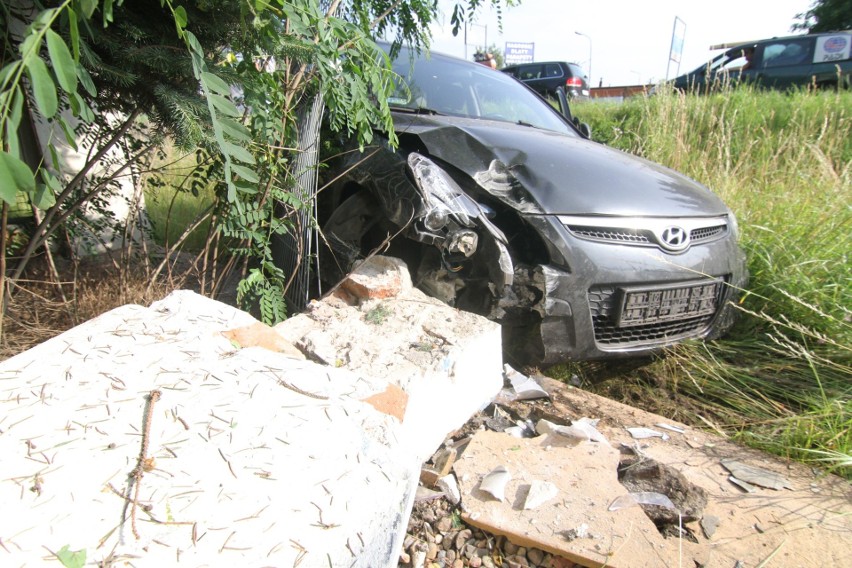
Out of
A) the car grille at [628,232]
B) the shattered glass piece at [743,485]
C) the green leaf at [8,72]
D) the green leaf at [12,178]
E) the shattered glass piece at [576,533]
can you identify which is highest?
the green leaf at [8,72]

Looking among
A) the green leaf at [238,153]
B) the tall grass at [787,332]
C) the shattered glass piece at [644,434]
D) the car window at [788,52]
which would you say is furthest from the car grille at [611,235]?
the car window at [788,52]

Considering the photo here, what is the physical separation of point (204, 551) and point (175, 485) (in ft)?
0.55

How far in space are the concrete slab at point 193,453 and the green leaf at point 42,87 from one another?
0.64 metres

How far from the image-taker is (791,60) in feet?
33.0

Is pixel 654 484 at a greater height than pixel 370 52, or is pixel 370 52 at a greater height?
pixel 370 52

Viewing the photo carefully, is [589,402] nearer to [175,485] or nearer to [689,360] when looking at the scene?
[689,360]

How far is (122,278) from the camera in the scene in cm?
233

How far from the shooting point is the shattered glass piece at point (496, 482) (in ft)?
5.56

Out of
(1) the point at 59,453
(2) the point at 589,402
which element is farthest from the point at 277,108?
(2) the point at 589,402

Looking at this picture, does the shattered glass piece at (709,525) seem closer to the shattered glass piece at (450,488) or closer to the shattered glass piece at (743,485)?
the shattered glass piece at (743,485)

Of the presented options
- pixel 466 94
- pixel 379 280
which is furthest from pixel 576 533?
pixel 466 94

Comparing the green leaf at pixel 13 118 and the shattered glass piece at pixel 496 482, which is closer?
the green leaf at pixel 13 118

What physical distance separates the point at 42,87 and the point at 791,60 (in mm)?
12560

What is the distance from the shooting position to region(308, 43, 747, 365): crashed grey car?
7.27 feet
